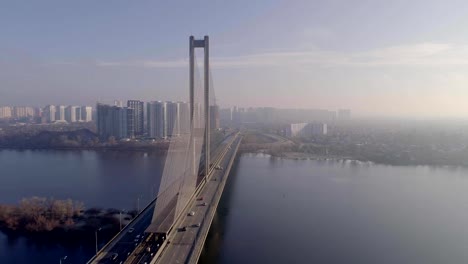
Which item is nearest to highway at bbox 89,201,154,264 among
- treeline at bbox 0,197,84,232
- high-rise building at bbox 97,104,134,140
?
treeline at bbox 0,197,84,232

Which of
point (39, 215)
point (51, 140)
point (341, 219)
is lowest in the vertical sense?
point (341, 219)

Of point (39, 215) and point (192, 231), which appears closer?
point (192, 231)

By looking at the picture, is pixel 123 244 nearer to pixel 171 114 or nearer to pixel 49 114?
pixel 171 114

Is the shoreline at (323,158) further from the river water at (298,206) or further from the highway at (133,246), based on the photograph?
the highway at (133,246)

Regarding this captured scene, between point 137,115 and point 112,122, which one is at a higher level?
point 137,115

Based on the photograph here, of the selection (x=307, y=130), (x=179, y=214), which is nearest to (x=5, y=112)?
(x=307, y=130)

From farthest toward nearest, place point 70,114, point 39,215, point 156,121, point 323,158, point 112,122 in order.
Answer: point 70,114
point 156,121
point 112,122
point 323,158
point 39,215

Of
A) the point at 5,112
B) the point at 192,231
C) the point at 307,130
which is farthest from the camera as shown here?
the point at 5,112

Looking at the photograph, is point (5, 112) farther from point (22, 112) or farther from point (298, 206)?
point (298, 206)
